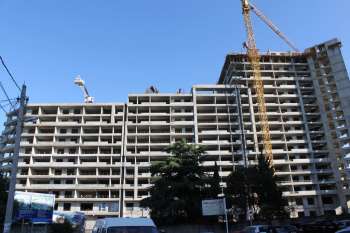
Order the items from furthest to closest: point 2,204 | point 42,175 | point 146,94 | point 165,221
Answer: point 146,94 → point 42,175 → point 165,221 → point 2,204

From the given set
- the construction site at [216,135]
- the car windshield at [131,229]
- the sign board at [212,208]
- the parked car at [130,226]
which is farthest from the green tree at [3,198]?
the construction site at [216,135]

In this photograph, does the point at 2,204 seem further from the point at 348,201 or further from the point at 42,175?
the point at 348,201

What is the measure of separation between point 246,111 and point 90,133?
40.9 meters

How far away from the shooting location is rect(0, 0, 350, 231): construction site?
3228 inches

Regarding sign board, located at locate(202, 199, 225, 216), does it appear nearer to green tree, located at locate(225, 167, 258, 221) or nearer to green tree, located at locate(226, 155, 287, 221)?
green tree, located at locate(226, 155, 287, 221)

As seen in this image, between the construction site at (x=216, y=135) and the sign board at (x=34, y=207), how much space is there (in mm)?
43434

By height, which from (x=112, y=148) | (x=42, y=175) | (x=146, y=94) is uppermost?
(x=146, y=94)

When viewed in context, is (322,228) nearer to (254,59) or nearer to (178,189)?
(178,189)

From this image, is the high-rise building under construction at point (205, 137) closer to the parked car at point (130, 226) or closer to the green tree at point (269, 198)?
the green tree at point (269, 198)

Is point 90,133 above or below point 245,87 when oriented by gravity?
below

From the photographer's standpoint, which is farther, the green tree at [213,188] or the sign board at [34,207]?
the green tree at [213,188]

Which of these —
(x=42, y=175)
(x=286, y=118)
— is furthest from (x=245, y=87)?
(x=42, y=175)

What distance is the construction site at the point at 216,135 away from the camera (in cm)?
8200

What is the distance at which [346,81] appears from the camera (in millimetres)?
94750
